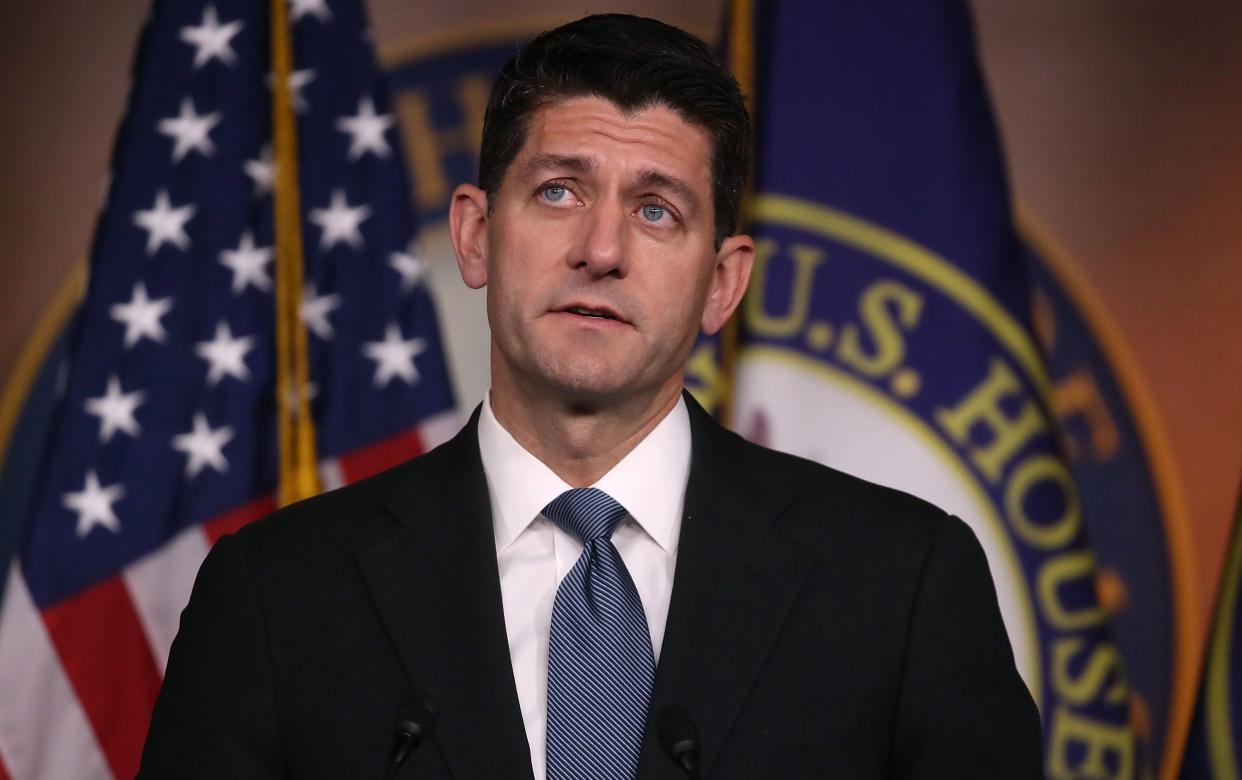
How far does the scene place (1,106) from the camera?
3631 mm

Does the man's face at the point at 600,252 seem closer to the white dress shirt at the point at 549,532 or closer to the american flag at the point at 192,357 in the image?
the white dress shirt at the point at 549,532

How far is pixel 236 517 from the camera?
121 inches

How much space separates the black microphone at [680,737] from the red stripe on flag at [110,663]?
70.6 inches

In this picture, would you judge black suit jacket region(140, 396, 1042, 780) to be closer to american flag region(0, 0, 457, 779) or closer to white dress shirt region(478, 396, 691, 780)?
white dress shirt region(478, 396, 691, 780)

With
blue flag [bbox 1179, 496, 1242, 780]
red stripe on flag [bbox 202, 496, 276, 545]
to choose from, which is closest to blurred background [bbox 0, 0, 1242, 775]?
red stripe on flag [bbox 202, 496, 276, 545]

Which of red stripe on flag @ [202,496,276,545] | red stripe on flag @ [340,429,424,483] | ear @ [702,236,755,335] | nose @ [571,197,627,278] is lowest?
red stripe on flag @ [202,496,276,545]

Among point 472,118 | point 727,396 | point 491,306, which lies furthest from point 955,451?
point 491,306

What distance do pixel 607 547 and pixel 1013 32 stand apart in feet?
7.89

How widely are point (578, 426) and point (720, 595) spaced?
279 millimetres

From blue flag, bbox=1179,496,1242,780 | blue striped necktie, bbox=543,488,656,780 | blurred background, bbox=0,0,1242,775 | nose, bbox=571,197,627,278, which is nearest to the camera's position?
blue striped necktie, bbox=543,488,656,780

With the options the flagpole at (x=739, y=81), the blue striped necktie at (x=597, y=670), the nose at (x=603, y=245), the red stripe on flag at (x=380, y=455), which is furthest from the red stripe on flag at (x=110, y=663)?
the nose at (x=603, y=245)

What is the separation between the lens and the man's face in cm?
170

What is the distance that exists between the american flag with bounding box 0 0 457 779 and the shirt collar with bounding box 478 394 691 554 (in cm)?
138

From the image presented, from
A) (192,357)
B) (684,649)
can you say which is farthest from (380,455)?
(684,649)
